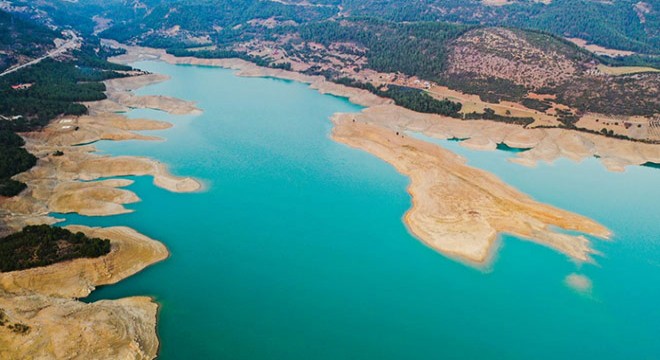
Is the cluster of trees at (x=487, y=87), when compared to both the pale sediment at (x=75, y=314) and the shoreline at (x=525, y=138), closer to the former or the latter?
the shoreline at (x=525, y=138)

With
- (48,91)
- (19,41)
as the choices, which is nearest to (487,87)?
(48,91)

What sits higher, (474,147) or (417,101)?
(417,101)

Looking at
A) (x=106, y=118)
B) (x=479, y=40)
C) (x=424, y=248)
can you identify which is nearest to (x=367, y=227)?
(x=424, y=248)

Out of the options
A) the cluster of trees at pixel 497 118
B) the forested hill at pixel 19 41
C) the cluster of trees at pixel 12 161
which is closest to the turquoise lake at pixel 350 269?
the cluster of trees at pixel 12 161

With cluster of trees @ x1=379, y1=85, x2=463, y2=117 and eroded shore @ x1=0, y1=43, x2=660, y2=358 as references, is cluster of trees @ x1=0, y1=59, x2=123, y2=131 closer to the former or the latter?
eroded shore @ x1=0, y1=43, x2=660, y2=358

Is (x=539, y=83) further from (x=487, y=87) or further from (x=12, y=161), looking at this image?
→ (x=12, y=161)

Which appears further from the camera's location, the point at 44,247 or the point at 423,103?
the point at 423,103

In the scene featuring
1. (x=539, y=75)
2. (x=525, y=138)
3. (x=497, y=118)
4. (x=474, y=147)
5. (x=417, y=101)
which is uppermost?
(x=539, y=75)

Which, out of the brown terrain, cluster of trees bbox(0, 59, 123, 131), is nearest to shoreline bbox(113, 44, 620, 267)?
the brown terrain
